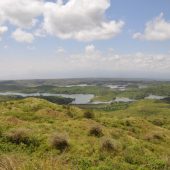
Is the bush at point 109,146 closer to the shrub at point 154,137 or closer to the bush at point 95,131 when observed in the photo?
the bush at point 95,131

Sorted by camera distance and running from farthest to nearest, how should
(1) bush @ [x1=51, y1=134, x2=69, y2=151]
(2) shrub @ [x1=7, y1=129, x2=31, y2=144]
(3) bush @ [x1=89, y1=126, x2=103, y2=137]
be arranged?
(3) bush @ [x1=89, y1=126, x2=103, y2=137], (2) shrub @ [x1=7, y1=129, x2=31, y2=144], (1) bush @ [x1=51, y1=134, x2=69, y2=151]

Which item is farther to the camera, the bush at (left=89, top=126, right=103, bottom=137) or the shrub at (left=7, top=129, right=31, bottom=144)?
the bush at (left=89, top=126, right=103, bottom=137)

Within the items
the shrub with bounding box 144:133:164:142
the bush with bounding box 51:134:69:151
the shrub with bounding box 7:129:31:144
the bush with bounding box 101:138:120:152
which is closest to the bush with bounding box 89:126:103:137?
the bush with bounding box 101:138:120:152

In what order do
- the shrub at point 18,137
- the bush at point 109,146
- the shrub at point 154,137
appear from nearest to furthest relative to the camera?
1. the bush at point 109,146
2. the shrub at point 18,137
3. the shrub at point 154,137

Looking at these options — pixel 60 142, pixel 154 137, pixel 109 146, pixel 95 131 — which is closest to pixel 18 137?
pixel 60 142

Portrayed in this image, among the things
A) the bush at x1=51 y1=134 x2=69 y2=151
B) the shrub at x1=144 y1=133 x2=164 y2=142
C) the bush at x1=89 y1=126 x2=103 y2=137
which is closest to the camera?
the bush at x1=51 y1=134 x2=69 y2=151

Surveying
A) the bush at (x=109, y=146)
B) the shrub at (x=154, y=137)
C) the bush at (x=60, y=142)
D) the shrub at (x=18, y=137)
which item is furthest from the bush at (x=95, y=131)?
the shrub at (x=154, y=137)

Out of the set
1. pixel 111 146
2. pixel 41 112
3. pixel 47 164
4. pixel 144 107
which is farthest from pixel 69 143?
pixel 144 107

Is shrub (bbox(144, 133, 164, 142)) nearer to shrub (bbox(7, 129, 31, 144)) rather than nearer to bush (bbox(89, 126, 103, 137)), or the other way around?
bush (bbox(89, 126, 103, 137))

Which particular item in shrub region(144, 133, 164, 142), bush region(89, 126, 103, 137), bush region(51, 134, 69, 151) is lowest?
shrub region(144, 133, 164, 142)
